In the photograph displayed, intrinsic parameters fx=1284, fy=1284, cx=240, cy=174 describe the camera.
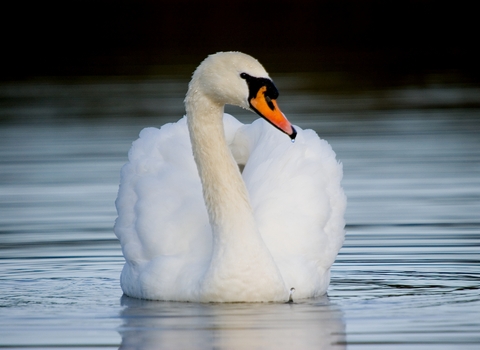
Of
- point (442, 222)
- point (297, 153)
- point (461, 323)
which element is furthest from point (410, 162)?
point (461, 323)

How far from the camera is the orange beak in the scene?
8133mm

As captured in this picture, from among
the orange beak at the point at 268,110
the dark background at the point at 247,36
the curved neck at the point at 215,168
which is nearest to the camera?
the orange beak at the point at 268,110

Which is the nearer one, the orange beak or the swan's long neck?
the orange beak

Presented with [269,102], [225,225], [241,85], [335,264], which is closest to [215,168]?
[225,225]

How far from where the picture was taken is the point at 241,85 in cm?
843

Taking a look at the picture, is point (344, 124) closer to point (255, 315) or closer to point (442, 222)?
point (442, 222)

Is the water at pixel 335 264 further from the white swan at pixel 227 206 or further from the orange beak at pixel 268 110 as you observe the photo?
the orange beak at pixel 268 110

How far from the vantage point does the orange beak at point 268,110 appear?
8133 mm

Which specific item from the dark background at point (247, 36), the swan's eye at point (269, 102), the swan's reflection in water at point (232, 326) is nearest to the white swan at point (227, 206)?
the swan's eye at point (269, 102)

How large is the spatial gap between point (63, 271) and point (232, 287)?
74.2 inches

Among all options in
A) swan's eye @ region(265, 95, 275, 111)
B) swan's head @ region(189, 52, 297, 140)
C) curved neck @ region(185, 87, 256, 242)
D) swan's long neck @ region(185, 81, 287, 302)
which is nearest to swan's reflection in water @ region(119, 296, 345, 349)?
swan's long neck @ region(185, 81, 287, 302)

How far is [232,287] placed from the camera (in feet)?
27.9

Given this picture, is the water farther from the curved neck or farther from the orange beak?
the orange beak

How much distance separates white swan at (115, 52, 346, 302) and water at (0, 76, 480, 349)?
19 centimetres
